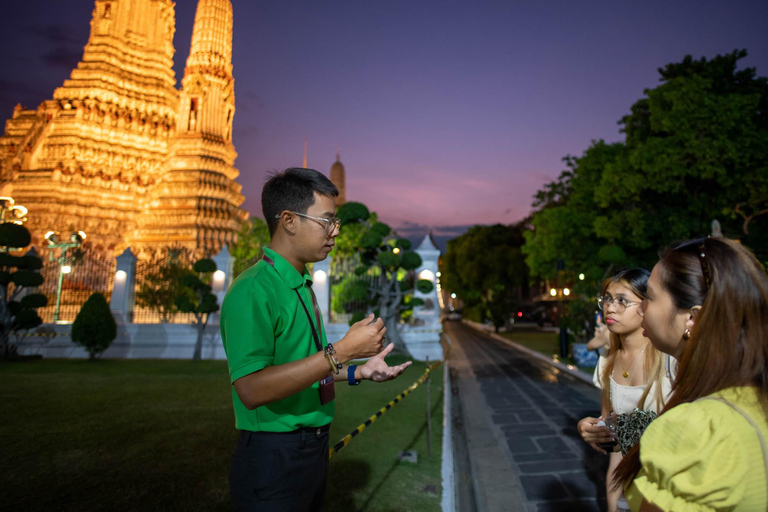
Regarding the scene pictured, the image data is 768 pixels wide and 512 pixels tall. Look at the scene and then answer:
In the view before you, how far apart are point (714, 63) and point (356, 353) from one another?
876 inches

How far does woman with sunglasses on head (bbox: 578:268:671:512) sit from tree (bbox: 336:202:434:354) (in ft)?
33.5

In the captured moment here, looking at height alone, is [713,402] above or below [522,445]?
above

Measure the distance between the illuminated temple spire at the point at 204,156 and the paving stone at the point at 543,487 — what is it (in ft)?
71.9

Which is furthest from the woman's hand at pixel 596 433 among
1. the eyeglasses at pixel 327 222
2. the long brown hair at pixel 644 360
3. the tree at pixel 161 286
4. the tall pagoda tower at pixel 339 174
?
the tall pagoda tower at pixel 339 174

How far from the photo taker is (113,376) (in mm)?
10117

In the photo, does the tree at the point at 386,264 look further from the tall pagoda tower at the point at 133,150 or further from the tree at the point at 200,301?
the tall pagoda tower at the point at 133,150

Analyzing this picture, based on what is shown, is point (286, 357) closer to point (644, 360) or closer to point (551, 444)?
point (644, 360)

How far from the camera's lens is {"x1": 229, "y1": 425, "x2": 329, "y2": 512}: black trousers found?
160 cm

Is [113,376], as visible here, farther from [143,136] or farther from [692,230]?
[143,136]

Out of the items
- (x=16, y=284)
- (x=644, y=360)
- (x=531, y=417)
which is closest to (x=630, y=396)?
(x=644, y=360)

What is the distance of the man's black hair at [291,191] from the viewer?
1884mm

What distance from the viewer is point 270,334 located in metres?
1.58

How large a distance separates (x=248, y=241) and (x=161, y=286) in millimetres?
10937

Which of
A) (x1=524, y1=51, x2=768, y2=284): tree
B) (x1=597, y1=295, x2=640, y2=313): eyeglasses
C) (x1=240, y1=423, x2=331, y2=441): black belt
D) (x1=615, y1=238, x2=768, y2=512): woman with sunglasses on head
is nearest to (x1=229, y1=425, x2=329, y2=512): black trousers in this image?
(x1=240, y1=423, x2=331, y2=441): black belt
